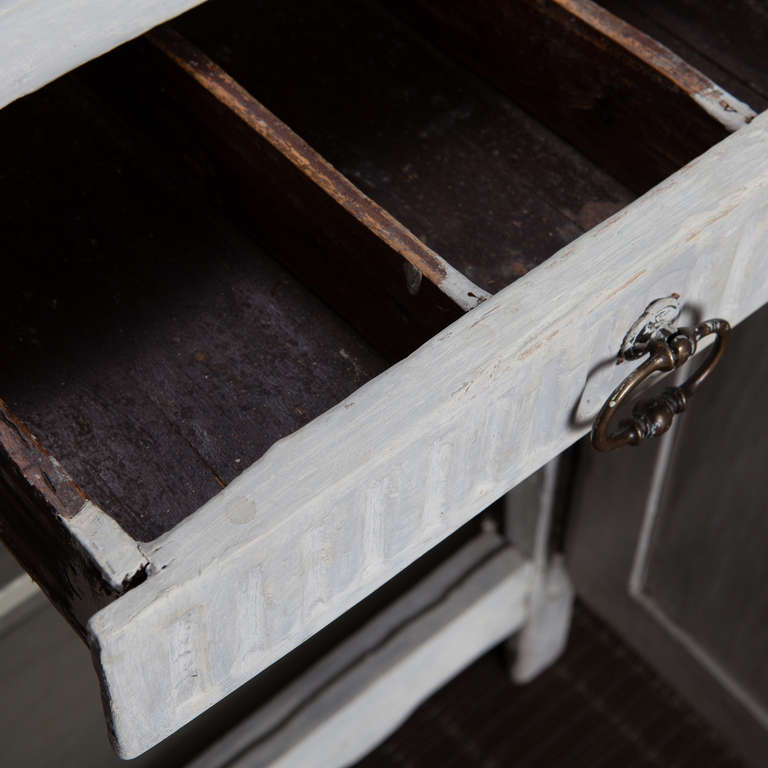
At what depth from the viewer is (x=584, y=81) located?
2.22 feet

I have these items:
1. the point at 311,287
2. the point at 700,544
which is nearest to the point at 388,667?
the point at 700,544

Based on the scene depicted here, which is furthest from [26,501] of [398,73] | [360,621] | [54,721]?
[360,621]

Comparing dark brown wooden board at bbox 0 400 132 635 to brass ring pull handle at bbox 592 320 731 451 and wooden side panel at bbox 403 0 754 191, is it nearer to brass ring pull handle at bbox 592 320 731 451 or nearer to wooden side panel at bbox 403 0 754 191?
brass ring pull handle at bbox 592 320 731 451

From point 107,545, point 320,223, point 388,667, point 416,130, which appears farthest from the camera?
point 388,667

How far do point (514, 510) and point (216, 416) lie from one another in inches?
28.1

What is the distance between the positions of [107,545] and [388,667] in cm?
79

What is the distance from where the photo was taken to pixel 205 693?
1.69 feet

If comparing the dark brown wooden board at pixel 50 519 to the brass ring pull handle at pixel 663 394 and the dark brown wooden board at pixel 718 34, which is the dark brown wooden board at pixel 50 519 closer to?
the brass ring pull handle at pixel 663 394

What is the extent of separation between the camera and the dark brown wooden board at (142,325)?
60 cm

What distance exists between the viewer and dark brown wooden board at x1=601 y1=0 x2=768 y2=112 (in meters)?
0.74

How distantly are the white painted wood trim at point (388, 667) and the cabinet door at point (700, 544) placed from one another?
0.11 metres

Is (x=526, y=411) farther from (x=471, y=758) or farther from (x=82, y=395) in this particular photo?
(x=471, y=758)

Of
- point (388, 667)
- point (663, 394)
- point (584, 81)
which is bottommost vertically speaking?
point (388, 667)

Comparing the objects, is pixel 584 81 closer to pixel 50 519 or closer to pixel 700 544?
pixel 50 519
